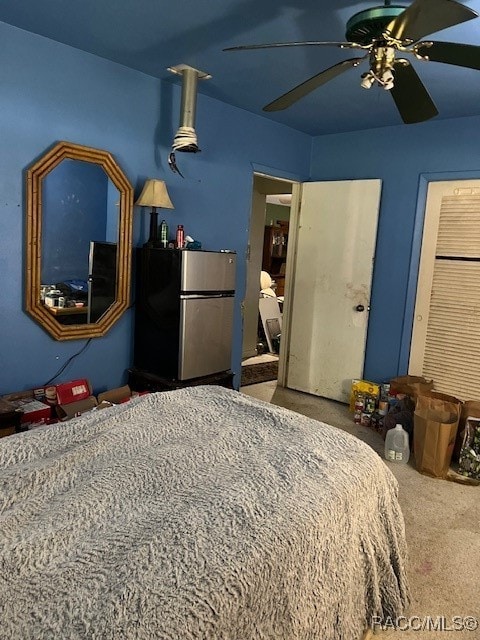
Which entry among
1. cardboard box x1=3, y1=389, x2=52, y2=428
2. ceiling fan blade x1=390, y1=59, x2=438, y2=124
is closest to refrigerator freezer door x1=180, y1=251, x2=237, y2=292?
cardboard box x1=3, y1=389, x2=52, y2=428

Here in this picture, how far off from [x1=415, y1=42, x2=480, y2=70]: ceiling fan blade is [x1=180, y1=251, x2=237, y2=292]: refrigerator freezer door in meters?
1.56

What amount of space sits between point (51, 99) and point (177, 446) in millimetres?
2195

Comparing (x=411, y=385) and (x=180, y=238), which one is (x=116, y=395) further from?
(x=411, y=385)

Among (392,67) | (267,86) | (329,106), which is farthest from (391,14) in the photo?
(329,106)

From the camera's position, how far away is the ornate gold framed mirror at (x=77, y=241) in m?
2.67

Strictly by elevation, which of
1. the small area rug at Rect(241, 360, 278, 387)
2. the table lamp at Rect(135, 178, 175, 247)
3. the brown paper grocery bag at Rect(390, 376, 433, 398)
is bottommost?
the small area rug at Rect(241, 360, 278, 387)

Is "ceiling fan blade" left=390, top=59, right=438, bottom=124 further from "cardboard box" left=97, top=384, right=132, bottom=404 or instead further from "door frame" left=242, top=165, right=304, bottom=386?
"cardboard box" left=97, top=384, right=132, bottom=404

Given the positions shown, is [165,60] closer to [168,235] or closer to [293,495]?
[168,235]

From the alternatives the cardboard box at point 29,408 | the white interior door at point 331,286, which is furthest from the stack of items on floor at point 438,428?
the cardboard box at point 29,408

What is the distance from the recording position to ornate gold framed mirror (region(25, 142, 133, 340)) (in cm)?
267

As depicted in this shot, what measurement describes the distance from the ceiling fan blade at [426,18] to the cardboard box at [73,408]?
2393 mm

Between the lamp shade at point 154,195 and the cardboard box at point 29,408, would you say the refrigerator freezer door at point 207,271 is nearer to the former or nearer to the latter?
the lamp shade at point 154,195

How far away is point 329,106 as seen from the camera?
3441 mm

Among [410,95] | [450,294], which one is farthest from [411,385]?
[410,95]
